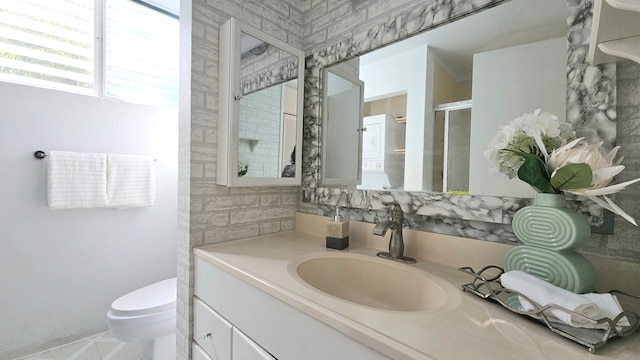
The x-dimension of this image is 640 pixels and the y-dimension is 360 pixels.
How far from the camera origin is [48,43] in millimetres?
1704

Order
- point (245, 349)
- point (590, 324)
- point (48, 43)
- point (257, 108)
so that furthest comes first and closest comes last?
point (48, 43) < point (257, 108) < point (245, 349) < point (590, 324)

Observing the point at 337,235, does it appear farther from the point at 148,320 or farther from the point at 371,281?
the point at 148,320

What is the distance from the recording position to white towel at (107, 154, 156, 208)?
71.4 inches

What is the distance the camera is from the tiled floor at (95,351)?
160 centimetres


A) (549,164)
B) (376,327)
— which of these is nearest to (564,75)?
(549,164)

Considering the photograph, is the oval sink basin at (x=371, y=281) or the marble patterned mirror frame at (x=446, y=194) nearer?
the marble patterned mirror frame at (x=446, y=194)

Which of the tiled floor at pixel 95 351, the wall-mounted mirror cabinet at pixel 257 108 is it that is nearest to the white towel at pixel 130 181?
the tiled floor at pixel 95 351

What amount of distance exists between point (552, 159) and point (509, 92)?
0.32 m

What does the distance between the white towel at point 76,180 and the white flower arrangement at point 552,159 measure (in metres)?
2.17

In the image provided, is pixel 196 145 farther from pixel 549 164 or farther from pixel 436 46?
pixel 549 164

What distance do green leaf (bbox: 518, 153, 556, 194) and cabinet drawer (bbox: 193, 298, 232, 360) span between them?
95cm

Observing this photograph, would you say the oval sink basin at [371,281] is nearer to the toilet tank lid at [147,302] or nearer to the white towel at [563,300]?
the white towel at [563,300]

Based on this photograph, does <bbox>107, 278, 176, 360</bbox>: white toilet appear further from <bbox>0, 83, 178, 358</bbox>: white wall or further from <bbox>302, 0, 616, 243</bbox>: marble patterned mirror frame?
<bbox>302, 0, 616, 243</bbox>: marble patterned mirror frame

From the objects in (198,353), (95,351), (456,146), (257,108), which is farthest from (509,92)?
(95,351)
